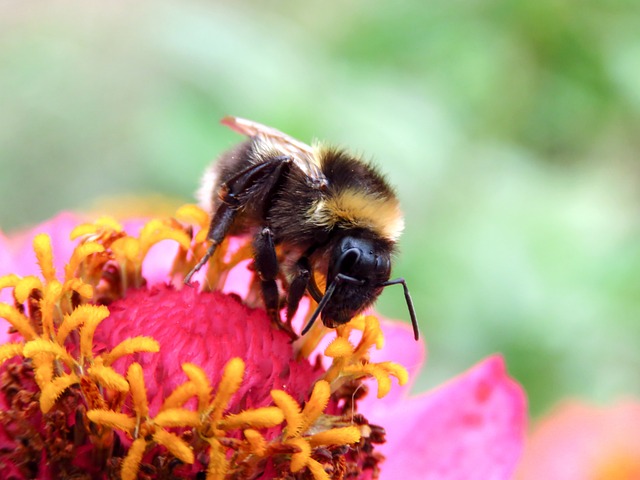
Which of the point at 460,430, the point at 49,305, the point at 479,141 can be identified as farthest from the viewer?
the point at 479,141

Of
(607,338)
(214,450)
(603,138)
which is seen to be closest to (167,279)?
(214,450)

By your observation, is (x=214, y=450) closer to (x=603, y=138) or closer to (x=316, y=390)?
(x=316, y=390)

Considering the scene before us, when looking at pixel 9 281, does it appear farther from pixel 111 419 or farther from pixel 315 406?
pixel 315 406

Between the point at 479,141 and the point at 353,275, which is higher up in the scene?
the point at 479,141

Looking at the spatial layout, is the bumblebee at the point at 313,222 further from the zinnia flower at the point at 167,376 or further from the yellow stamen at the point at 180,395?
the yellow stamen at the point at 180,395

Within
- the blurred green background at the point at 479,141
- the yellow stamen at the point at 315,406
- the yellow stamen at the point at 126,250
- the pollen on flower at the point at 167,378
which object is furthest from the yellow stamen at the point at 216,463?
the blurred green background at the point at 479,141

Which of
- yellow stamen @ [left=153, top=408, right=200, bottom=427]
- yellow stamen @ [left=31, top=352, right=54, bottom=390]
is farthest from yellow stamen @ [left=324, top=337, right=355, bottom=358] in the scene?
yellow stamen @ [left=31, top=352, right=54, bottom=390]

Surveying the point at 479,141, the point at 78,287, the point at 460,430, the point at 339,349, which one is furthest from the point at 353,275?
the point at 479,141
